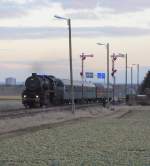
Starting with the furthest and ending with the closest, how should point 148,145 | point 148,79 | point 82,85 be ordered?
1. point 148,79
2. point 82,85
3. point 148,145

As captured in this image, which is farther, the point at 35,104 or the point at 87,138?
the point at 35,104

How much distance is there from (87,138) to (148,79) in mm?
128615

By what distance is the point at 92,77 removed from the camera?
127m

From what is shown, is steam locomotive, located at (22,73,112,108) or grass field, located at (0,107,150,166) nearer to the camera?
grass field, located at (0,107,150,166)

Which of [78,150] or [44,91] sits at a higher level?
[44,91]

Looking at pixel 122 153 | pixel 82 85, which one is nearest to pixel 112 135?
pixel 122 153

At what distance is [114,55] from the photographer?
10838 cm

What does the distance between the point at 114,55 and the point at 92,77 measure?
18993 mm

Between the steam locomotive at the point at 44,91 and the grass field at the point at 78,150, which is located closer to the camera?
the grass field at the point at 78,150

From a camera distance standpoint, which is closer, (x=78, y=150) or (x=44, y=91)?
(x=78, y=150)

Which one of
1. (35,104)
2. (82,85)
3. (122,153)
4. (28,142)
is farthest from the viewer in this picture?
(82,85)

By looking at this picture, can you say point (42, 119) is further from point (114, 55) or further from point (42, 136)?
point (114, 55)

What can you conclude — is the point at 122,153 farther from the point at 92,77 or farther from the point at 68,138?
the point at 92,77

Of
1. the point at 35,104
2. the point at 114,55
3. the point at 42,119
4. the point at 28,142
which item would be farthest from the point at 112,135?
the point at 114,55
